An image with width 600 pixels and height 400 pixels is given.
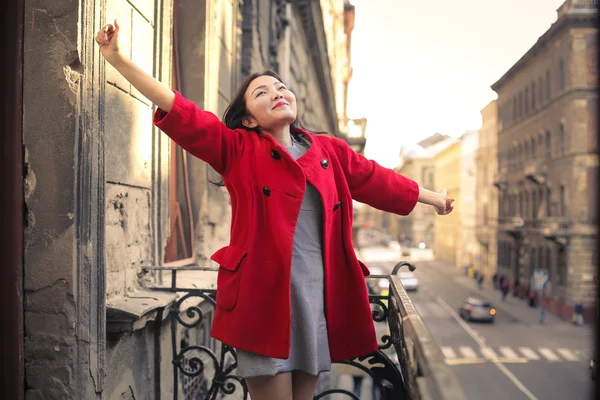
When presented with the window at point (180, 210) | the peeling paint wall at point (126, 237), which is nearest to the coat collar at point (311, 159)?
the peeling paint wall at point (126, 237)

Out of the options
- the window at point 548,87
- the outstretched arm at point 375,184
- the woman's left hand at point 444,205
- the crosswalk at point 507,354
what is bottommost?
the crosswalk at point 507,354

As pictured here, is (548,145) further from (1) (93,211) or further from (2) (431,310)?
(1) (93,211)

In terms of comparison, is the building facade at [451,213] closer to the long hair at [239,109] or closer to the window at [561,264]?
the window at [561,264]

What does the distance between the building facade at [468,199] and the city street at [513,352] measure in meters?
19.0

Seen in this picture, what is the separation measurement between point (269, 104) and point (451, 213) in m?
58.1

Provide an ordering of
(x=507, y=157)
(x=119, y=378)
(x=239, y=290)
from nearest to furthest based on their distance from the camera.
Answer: (x=239, y=290) < (x=119, y=378) < (x=507, y=157)

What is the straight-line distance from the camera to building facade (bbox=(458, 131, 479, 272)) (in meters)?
54.6

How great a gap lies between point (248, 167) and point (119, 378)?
150cm

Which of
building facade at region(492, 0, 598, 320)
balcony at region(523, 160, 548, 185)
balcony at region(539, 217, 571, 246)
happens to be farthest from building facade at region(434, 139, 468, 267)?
balcony at region(539, 217, 571, 246)

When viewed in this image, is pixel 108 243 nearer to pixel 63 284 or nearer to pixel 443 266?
pixel 63 284

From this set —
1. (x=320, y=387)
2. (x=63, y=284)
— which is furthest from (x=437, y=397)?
(x=320, y=387)

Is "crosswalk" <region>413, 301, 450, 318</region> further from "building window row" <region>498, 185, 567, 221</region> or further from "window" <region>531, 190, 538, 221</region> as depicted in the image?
"window" <region>531, 190, 538, 221</region>

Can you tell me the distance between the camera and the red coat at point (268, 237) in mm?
2365

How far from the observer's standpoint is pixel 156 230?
4.12 meters
